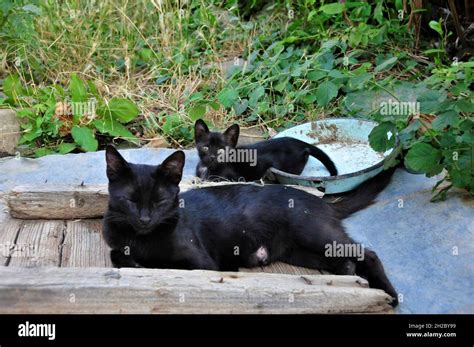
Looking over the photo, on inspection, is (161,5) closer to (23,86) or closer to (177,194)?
(23,86)

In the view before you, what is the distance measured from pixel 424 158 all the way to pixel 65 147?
2819 millimetres

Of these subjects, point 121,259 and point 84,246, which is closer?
point 121,259

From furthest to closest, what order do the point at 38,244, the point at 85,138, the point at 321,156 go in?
the point at 85,138
the point at 321,156
the point at 38,244

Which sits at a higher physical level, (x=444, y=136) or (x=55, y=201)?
(x=444, y=136)

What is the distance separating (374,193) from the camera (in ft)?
14.4

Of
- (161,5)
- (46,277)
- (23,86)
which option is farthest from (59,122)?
(46,277)

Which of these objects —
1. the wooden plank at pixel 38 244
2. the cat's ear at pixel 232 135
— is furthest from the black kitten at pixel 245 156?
the wooden plank at pixel 38 244

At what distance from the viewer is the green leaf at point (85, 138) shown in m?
5.46

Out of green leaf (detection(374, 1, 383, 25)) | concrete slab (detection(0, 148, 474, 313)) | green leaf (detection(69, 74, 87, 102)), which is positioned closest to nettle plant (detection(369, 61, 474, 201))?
concrete slab (detection(0, 148, 474, 313))

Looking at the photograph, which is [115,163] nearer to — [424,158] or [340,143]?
[424,158]

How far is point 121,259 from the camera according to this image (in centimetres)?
343

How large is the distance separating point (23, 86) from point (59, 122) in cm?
85

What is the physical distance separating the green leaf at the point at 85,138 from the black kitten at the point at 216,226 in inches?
69.7

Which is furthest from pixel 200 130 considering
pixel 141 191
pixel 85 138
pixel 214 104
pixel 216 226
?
pixel 141 191
